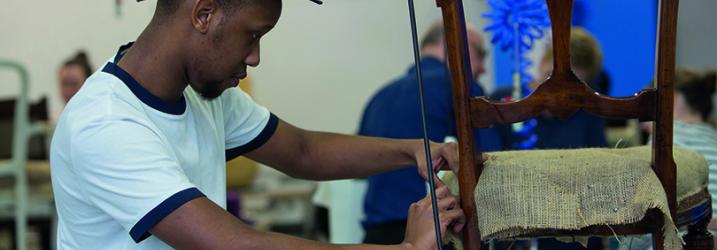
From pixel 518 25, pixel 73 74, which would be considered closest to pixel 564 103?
pixel 518 25

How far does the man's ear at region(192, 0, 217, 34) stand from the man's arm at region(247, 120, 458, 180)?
411 mm

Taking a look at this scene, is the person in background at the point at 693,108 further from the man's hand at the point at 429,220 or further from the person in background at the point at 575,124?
the man's hand at the point at 429,220

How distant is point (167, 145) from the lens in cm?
150

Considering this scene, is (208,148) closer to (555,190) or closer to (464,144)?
(464,144)

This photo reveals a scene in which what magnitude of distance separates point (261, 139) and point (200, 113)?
0.67 ft

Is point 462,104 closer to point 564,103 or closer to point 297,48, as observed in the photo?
point 564,103

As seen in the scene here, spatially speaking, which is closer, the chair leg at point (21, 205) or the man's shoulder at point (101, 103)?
the man's shoulder at point (101, 103)

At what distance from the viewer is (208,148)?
1656 mm

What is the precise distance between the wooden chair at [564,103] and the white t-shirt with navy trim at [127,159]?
40 centimetres

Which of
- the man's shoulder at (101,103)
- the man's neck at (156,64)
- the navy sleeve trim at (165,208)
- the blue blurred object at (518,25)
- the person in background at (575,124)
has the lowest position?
the person in background at (575,124)

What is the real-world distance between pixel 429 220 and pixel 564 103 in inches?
10.1

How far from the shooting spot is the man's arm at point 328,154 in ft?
5.94

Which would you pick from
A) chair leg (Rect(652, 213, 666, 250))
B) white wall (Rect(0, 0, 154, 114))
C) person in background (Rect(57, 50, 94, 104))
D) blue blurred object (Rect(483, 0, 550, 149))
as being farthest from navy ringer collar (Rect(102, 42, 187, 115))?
white wall (Rect(0, 0, 154, 114))

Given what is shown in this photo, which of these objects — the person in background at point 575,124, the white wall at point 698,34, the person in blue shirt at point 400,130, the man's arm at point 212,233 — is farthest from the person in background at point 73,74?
the man's arm at point 212,233
